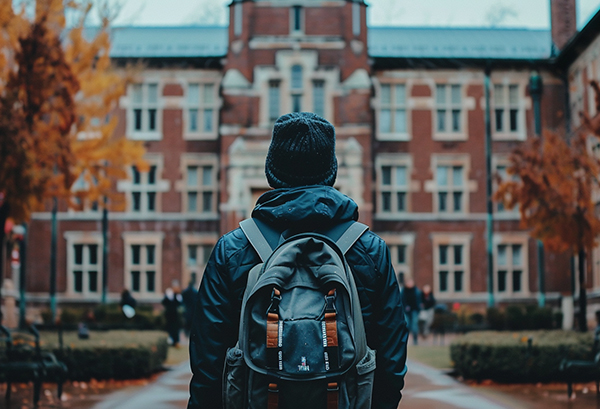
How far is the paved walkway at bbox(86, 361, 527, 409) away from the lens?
9.05m

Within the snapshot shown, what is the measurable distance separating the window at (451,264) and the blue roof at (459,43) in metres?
6.83

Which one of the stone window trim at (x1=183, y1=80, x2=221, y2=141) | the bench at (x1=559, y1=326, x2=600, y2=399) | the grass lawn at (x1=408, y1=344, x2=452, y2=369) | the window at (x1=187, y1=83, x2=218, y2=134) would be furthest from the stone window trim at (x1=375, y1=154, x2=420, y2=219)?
the bench at (x1=559, y1=326, x2=600, y2=399)

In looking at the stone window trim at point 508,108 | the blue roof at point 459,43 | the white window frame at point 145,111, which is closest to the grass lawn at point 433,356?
the stone window trim at point 508,108

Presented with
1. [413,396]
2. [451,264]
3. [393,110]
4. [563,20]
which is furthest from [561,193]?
[563,20]

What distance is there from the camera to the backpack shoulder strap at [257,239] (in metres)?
2.70

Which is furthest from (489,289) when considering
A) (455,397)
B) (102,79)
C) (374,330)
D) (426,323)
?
(374,330)

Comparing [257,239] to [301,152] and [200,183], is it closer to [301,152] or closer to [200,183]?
[301,152]

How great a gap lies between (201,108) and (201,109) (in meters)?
0.04

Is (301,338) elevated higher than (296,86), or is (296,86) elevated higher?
(296,86)

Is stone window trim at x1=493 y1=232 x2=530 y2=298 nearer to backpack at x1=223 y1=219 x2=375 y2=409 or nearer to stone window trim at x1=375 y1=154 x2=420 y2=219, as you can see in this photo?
stone window trim at x1=375 y1=154 x2=420 y2=219

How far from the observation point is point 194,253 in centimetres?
2847

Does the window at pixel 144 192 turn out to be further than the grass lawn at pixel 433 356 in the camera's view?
Yes

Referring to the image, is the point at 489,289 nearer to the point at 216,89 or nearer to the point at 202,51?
the point at 216,89

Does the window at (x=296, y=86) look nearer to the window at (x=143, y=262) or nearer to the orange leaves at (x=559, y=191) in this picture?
the window at (x=143, y=262)
